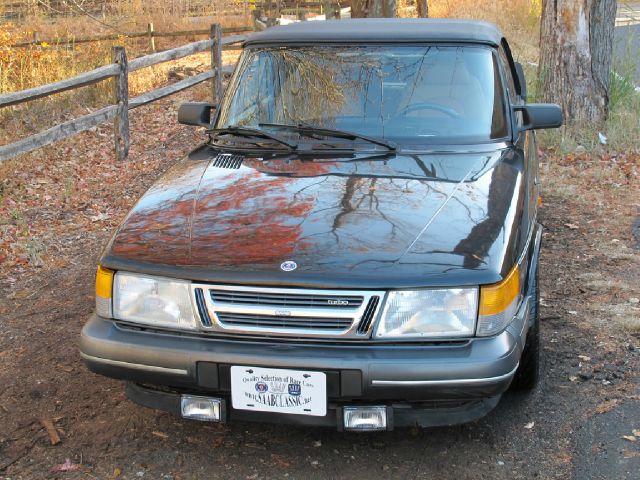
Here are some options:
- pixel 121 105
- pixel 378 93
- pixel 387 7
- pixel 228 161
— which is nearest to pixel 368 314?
pixel 228 161

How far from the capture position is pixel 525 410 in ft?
12.8

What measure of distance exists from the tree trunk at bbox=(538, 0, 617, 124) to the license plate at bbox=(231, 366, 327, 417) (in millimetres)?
7500

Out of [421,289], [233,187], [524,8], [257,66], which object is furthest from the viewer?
[524,8]

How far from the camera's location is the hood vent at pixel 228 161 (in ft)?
13.4

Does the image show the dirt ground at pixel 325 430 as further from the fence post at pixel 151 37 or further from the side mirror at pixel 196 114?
the fence post at pixel 151 37

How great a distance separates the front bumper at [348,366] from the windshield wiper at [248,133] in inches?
53.1

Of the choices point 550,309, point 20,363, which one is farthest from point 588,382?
point 20,363

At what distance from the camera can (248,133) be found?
4.36 m

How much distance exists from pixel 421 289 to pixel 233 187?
114 cm

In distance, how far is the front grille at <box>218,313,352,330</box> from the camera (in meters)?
3.04

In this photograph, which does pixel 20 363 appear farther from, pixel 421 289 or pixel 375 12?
pixel 375 12

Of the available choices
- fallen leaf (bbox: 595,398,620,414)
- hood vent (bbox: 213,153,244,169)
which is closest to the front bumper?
fallen leaf (bbox: 595,398,620,414)

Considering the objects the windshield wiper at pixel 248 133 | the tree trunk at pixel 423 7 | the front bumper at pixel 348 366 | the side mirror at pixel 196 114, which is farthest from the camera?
the tree trunk at pixel 423 7

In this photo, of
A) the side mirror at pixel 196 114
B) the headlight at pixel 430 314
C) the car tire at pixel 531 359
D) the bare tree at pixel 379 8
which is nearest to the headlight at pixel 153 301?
the headlight at pixel 430 314
